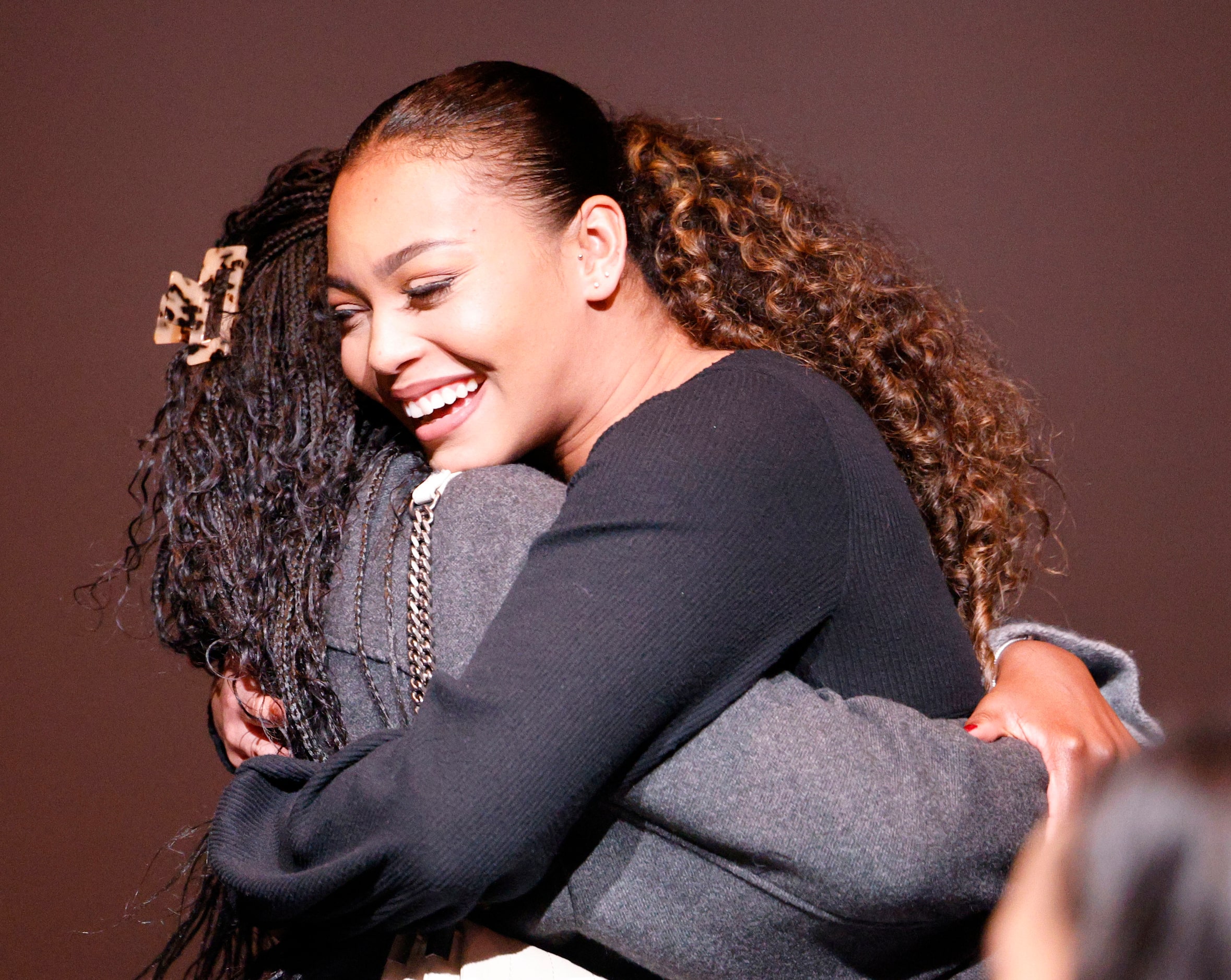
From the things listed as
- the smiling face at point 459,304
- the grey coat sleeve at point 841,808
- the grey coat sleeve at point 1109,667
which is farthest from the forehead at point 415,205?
the grey coat sleeve at point 1109,667

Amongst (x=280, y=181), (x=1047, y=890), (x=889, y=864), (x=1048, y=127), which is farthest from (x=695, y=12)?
(x=1047, y=890)

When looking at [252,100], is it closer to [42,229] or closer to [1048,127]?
[42,229]

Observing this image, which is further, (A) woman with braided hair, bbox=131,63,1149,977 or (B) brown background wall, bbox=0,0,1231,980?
(B) brown background wall, bbox=0,0,1231,980

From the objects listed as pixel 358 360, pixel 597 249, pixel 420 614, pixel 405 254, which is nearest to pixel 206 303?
pixel 358 360

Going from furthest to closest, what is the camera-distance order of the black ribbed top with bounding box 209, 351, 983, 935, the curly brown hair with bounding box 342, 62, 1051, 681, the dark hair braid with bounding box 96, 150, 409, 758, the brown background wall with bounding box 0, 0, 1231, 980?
the brown background wall with bounding box 0, 0, 1231, 980 < the curly brown hair with bounding box 342, 62, 1051, 681 < the dark hair braid with bounding box 96, 150, 409, 758 < the black ribbed top with bounding box 209, 351, 983, 935

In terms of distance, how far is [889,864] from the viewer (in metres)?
0.92

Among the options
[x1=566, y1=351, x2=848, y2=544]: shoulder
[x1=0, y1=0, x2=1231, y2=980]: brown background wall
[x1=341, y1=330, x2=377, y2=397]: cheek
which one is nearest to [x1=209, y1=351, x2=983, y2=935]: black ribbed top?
[x1=566, y1=351, x2=848, y2=544]: shoulder

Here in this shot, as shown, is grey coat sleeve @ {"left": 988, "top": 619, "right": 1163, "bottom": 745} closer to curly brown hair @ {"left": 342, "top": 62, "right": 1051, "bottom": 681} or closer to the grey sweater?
curly brown hair @ {"left": 342, "top": 62, "right": 1051, "bottom": 681}

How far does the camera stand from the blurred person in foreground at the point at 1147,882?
0.41 m

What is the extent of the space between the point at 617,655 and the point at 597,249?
579 millimetres

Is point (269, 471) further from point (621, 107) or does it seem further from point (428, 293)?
point (621, 107)

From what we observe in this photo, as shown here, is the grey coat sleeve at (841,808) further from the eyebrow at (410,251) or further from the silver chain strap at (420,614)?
the eyebrow at (410,251)

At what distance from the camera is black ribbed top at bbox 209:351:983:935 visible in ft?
2.85

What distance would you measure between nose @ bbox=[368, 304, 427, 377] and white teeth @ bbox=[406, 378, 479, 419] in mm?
50
